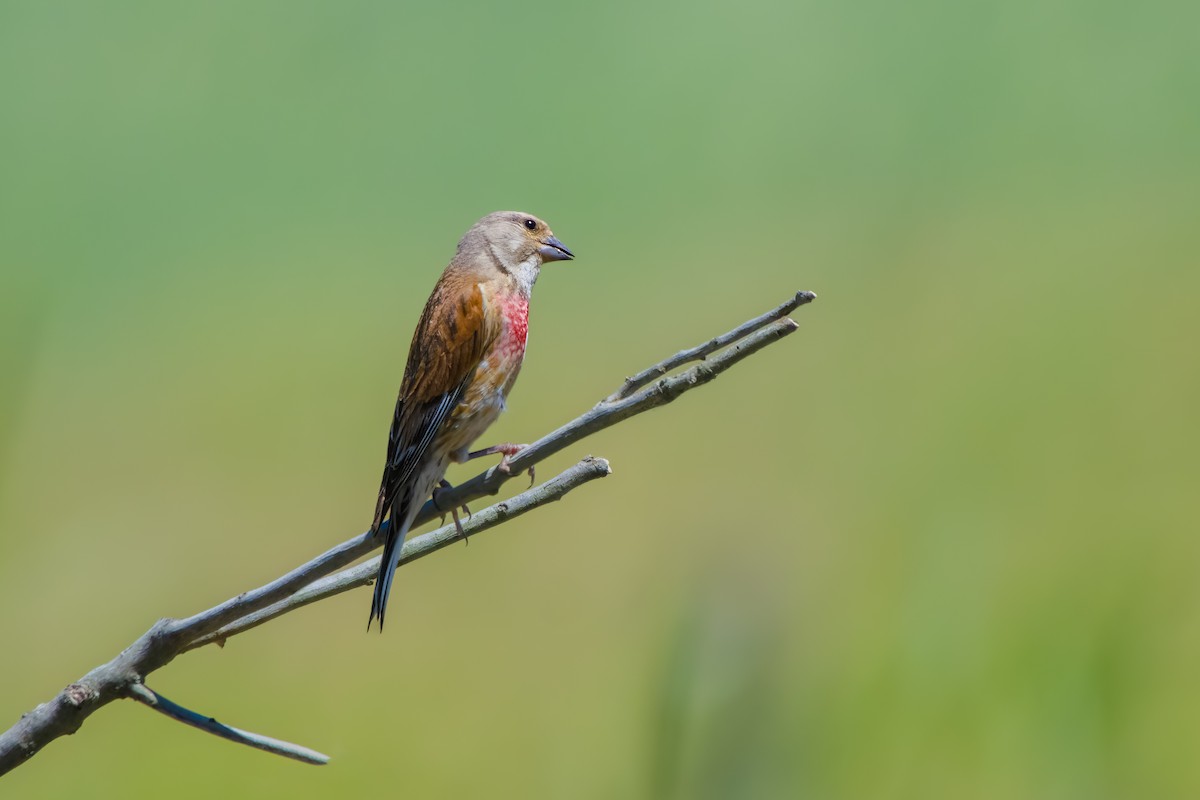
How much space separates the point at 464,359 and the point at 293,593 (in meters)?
0.72

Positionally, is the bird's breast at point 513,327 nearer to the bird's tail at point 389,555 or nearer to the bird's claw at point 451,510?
the bird's claw at point 451,510

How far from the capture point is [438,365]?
1.85 metres

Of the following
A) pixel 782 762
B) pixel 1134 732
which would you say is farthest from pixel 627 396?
pixel 1134 732

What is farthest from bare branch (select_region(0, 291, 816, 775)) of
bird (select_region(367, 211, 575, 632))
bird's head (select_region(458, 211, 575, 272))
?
bird's head (select_region(458, 211, 575, 272))

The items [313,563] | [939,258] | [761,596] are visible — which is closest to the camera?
[313,563]

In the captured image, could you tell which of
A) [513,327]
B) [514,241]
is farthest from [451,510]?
[514,241]

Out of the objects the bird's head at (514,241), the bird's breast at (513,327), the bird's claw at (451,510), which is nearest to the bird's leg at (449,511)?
the bird's claw at (451,510)

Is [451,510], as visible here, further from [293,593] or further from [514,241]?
[514,241]

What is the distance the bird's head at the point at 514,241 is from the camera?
2014mm

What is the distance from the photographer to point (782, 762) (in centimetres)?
217

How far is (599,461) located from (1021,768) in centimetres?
162

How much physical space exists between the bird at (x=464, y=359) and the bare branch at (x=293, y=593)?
42 centimetres

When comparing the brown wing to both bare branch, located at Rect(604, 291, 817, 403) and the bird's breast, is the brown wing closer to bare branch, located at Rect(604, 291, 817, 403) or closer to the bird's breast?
the bird's breast

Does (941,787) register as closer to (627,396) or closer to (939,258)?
(939,258)
